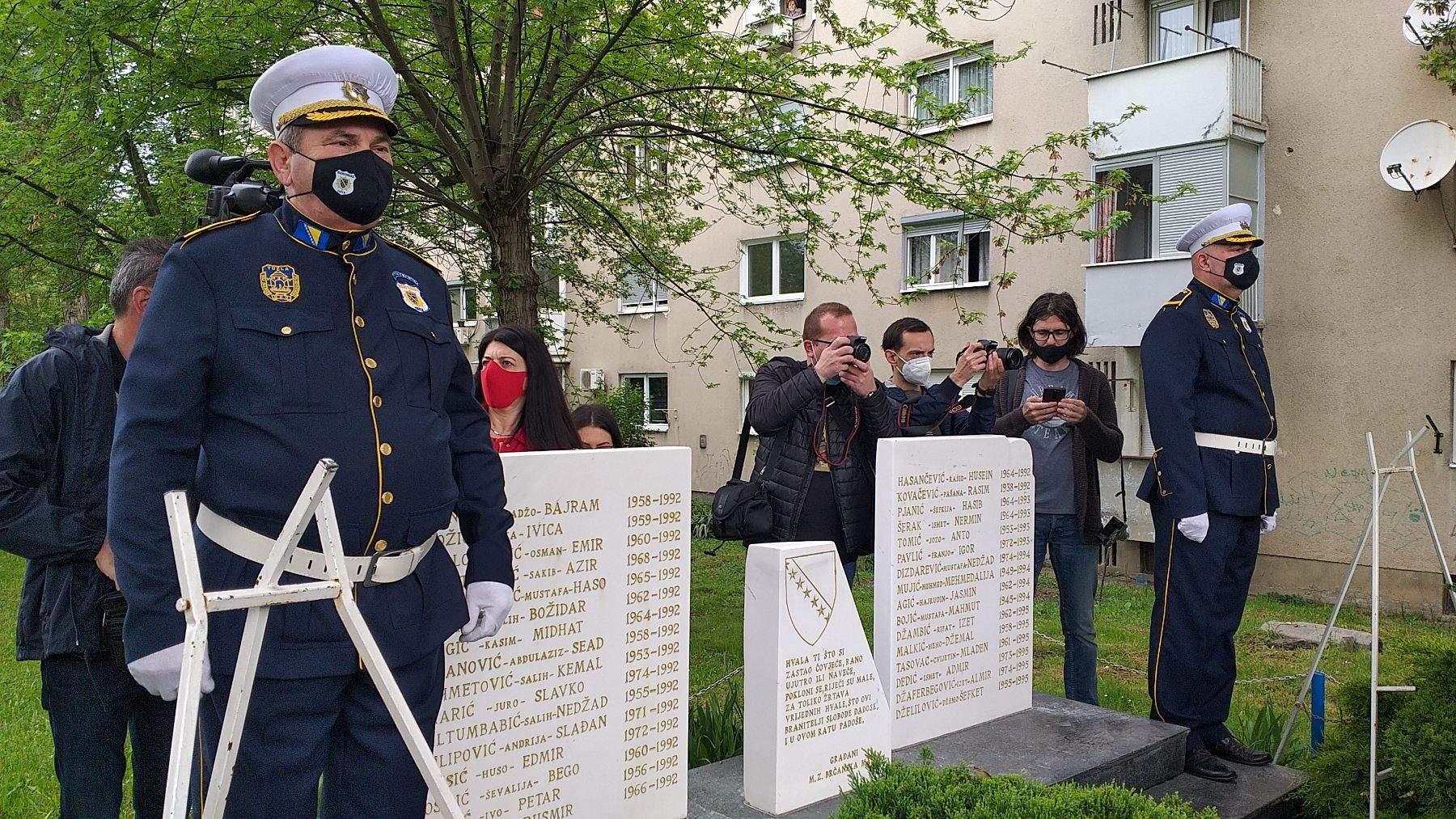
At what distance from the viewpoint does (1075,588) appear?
5.26m

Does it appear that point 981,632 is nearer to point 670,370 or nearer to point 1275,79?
point 1275,79

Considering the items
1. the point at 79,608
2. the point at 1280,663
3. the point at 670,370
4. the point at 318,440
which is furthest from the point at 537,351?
the point at 670,370

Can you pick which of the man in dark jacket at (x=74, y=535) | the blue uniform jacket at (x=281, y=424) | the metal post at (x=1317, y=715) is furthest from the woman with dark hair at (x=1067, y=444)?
the man in dark jacket at (x=74, y=535)

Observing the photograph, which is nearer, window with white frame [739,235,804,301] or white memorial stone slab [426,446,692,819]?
white memorial stone slab [426,446,692,819]

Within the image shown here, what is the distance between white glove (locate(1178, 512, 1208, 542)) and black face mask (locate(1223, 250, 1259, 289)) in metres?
1.02

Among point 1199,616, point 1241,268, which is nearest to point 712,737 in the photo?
point 1199,616

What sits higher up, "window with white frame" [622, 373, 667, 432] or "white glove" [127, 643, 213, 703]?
"window with white frame" [622, 373, 667, 432]

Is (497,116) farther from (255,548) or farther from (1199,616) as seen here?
(255,548)

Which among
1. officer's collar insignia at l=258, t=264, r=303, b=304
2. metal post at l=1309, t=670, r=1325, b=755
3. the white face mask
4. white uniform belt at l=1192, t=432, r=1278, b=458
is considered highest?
officer's collar insignia at l=258, t=264, r=303, b=304

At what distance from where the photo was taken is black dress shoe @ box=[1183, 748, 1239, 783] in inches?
185

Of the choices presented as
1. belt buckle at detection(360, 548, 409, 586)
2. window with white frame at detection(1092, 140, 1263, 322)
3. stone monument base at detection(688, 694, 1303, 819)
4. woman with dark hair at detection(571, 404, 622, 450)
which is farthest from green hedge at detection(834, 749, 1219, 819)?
window with white frame at detection(1092, 140, 1263, 322)

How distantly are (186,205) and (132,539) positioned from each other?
664 cm

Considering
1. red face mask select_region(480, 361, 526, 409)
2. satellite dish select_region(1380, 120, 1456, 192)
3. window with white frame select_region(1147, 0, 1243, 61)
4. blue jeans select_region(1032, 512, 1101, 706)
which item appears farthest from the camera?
window with white frame select_region(1147, 0, 1243, 61)

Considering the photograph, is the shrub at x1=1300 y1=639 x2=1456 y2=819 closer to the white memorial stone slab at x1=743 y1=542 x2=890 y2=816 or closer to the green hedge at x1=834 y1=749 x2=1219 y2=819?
the green hedge at x1=834 y1=749 x2=1219 y2=819
